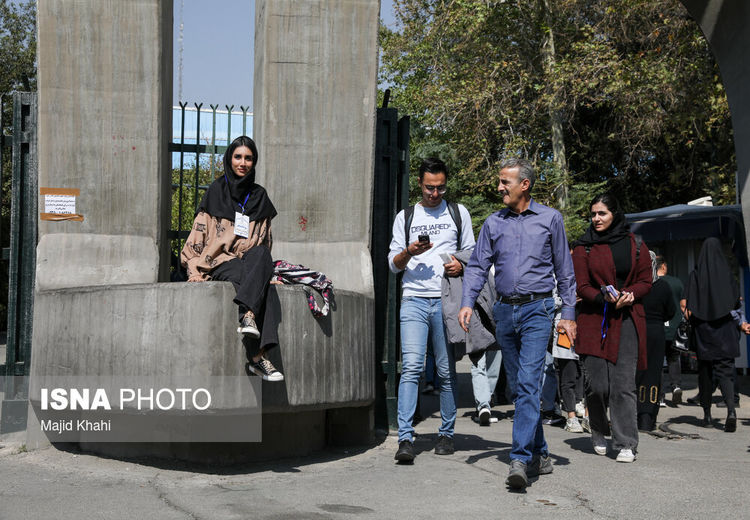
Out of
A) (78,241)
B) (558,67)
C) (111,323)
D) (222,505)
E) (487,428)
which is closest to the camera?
(222,505)

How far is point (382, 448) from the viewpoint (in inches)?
280

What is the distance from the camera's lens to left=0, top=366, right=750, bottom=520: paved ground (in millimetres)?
4922

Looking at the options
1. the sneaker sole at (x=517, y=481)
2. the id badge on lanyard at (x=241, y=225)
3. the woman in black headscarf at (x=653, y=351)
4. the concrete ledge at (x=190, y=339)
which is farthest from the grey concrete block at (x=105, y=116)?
the woman in black headscarf at (x=653, y=351)

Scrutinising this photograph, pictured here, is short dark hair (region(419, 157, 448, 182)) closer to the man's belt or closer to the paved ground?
the man's belt

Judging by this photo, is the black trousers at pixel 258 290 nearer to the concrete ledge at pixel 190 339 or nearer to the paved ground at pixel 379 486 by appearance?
the concrete ledge at pixel 190 339

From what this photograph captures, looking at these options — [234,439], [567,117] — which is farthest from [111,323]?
[567,117]

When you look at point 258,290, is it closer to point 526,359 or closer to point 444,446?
point 526,359

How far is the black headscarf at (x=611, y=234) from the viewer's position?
7.03m

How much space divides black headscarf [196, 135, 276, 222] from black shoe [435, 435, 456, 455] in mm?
2101

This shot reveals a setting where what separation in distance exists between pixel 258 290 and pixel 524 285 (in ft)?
5.63

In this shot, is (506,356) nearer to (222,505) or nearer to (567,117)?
(222,505)

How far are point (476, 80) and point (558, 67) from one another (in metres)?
2.08

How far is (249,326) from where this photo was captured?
5598 millimetres

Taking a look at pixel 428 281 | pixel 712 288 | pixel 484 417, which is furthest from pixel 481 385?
pixel 712 288
